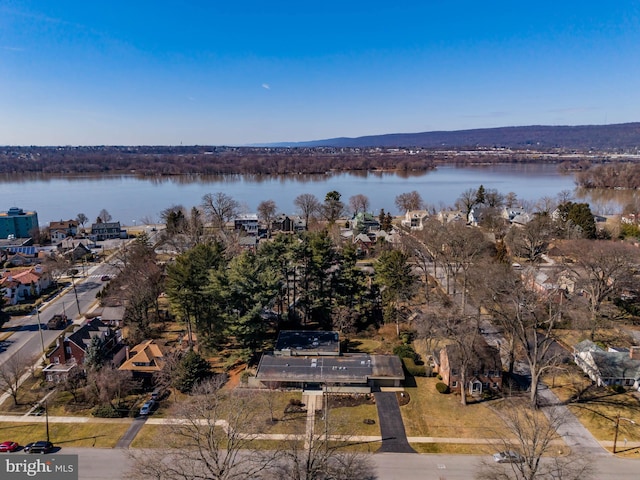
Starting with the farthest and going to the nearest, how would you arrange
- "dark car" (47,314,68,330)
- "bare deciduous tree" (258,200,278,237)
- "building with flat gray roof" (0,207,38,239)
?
1. "bare deciduous tree" (258,200,278,237)
2. "building with flat gray roof" (0,207,38,239)
3. "dark car" (47,314,68,330)

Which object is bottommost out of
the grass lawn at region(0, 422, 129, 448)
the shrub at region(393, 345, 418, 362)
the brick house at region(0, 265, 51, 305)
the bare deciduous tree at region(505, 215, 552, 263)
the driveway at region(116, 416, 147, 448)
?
the driveway at region(116, 416, 147, 448)

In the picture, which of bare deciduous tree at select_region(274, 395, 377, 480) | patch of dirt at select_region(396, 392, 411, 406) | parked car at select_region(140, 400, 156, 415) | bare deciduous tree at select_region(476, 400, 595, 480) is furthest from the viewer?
patch of dirt at select_region(396, 392, 411, 406)

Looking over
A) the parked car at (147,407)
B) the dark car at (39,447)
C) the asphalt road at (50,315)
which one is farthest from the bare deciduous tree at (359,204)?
the dark car at (39,447)

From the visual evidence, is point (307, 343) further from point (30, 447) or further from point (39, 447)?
point (30, 447)

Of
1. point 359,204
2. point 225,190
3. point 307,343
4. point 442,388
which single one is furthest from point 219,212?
point 442,388

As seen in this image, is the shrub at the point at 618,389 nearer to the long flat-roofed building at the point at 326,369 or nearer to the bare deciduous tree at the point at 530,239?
the long flat-roofed building at the point at 326,369

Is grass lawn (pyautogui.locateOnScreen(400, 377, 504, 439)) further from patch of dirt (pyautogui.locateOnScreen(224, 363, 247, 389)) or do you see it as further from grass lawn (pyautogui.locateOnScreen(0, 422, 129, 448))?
grass lawn (pyautogui.locateOnScreen(0, 422, 129, 448))

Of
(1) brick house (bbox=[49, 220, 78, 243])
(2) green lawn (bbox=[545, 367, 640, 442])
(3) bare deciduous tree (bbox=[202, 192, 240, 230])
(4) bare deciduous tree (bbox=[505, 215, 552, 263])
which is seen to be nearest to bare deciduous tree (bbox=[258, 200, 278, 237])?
(3) bare deciduous tree (bbox=[202, 192, 240, 230])
